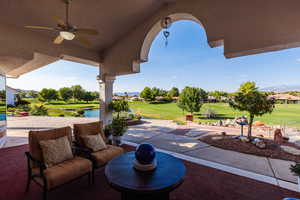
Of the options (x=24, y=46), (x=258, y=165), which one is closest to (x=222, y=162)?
(x=258, y=165)

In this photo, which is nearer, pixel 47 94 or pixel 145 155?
pixel 145 155

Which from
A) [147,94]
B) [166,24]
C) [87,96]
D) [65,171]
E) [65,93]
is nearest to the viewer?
[65,171]

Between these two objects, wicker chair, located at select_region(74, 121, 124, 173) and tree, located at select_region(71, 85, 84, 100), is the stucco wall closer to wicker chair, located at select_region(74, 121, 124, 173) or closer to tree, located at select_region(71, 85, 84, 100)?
wicker chair, located at select_region(74, 121, 124, 173)

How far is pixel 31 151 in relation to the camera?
2105 millimetres

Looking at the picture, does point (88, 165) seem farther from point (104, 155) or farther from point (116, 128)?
point (116, 128)

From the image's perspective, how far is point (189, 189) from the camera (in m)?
2.26

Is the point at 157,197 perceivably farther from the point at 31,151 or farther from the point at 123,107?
the point at 123,107

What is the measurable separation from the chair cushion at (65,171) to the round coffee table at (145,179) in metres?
0.61

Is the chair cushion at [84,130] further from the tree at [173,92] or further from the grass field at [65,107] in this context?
the tree at [173,92]

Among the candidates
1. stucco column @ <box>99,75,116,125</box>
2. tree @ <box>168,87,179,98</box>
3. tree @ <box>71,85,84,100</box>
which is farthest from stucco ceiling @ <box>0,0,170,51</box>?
tree @ <box>168,87,179,98</box>

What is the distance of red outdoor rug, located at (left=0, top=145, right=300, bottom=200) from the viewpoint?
80.7 inches

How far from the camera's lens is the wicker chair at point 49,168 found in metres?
1.82

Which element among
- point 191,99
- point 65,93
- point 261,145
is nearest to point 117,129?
point 261,145

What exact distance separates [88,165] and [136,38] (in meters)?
3.33
